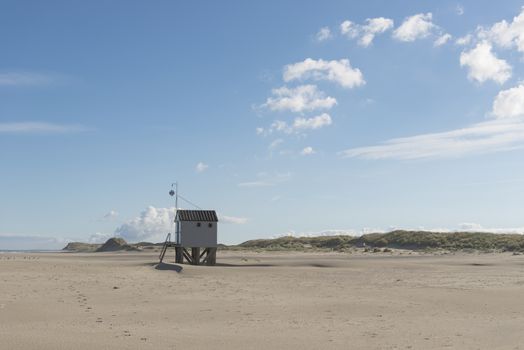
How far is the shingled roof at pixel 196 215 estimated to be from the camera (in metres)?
44.3

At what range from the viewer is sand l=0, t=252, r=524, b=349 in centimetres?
1205

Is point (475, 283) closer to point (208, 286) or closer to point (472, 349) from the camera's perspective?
point (208, 286)

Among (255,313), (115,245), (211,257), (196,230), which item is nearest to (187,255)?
(211,257)

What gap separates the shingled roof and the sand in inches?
588

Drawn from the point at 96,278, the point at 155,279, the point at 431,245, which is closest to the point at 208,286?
the point at 155,279

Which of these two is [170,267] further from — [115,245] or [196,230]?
[115,245]

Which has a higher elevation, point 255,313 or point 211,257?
point 211,257

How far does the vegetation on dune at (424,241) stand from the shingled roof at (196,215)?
37.1m

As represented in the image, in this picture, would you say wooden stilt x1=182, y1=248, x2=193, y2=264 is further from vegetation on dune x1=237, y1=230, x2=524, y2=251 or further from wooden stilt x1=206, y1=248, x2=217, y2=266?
vegetation on dune x1=237, y1=230, x2=524, y2=251

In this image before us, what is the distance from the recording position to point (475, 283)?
2736cm

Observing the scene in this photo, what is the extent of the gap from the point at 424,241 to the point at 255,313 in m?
65.1

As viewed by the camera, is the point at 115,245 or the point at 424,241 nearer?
the point at 424,241

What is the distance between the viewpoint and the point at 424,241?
77500 millimetres

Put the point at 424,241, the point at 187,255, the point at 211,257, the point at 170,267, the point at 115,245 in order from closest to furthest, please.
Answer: the point at 170,267
the point at 211,257
the point at 187,255
the point at 424,241
the point at 115,245
